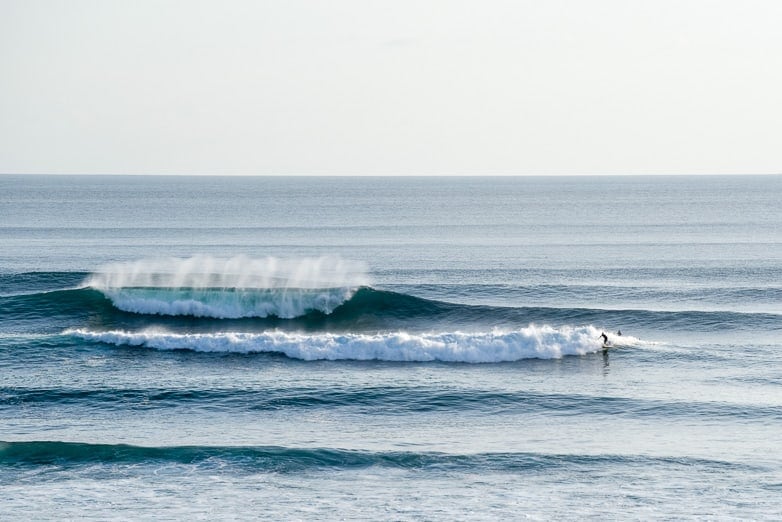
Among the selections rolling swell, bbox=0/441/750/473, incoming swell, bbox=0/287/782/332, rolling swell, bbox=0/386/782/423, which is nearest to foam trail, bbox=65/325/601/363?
incoming swell, bbox=0/287/782/332

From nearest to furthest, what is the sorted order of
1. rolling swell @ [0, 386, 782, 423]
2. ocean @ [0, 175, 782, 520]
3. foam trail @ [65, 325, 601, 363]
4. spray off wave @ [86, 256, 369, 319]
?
ocean @ [0, 175, 782, 520] < rolling swell @ [0, 386, 782, 423] < foam trail @ [65, 325, 601, 363] < spray off wave @ [86, 256, 369, 319]

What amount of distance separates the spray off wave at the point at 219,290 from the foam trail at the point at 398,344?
204 inches

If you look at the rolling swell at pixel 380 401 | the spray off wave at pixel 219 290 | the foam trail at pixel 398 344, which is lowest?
the rolling swell at pixel 380 401

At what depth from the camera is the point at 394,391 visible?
2552 centimetres

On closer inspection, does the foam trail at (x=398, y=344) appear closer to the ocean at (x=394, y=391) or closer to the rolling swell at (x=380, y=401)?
the ocean at (x=394, y=391)

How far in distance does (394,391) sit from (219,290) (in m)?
14.4

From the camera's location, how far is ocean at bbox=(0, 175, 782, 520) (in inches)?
711

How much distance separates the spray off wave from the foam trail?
5.18m

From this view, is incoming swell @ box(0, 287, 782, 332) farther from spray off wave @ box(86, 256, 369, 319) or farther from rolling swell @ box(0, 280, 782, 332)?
spray off wave @ box(86, 256, 369, 319)

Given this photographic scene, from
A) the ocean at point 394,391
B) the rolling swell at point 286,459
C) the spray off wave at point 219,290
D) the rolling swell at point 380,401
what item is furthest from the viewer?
the spray off wave at point 219,290

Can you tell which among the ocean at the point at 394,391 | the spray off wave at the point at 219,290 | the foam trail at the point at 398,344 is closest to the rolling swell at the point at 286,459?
the ocean at the point at 394,391

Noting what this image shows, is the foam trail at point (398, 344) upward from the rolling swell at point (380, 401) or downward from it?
upward

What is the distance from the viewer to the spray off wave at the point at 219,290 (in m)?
37.0

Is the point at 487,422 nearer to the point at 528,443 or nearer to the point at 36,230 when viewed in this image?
the point at 528,443
